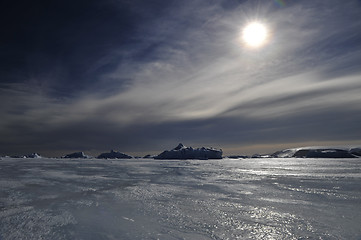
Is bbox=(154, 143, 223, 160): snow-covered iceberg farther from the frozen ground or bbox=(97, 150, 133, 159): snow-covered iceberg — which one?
the frozen ground

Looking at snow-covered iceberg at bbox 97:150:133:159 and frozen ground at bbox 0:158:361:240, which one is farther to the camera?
snow-covered iceberg at bbox 97:150:133:159

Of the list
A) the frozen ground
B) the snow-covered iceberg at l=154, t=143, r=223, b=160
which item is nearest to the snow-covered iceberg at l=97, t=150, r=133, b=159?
the snow-covered iceberg at l=154, t=143, r=223, b=160

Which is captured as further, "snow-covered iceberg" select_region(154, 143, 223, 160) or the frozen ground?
"snow-covered iceberg" select_region(154, 143, 223, 160)

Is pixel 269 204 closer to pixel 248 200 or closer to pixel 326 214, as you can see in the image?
pixel 248 200

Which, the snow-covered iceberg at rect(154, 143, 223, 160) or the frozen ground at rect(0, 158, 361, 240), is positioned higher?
the snow-covered iceberg at rect(154, 143, 223, 160)

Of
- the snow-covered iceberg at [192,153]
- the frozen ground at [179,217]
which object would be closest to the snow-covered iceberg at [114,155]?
the snow-covered iceberg at [192,153]

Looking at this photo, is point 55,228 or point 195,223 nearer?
point 55,228

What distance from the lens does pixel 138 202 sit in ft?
24.0

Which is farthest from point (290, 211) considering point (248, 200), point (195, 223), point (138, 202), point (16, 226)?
point (16, 226)

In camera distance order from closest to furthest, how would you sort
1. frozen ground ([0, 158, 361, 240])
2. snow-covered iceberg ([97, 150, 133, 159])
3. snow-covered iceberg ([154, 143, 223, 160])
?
1. frozen ground ([0, 158, 361, 240])
2. snow-covered iceberg ([154, 143, 223, 160])
3. snow-covered iceberg ([97, 150, 133, 159])

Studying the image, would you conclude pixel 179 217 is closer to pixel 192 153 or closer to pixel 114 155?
pixel 192 153

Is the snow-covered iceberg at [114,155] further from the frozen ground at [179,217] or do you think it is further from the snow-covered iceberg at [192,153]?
the frozen ground at [179,217]

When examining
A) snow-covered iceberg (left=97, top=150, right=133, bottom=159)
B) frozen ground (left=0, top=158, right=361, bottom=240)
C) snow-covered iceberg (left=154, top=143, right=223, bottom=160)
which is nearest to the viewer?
frozen ground (left=0, top=158, right=361, bottom=240)

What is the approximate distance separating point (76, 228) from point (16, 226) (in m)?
1.37
